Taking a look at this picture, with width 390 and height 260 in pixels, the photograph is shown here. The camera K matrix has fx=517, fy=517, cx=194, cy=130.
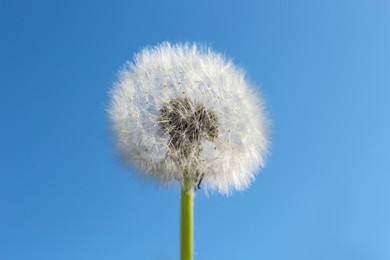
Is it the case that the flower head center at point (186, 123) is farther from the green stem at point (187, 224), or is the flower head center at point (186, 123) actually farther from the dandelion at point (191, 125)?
the green stem at point (187, 224)

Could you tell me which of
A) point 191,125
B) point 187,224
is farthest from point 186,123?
point 187,224

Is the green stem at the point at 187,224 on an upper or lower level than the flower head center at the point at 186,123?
lower

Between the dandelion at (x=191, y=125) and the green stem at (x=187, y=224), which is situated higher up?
the dandelion at (x=191, y=125)

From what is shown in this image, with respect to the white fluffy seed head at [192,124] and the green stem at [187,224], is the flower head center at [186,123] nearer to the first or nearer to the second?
the white fluffy seed head at [192,124]

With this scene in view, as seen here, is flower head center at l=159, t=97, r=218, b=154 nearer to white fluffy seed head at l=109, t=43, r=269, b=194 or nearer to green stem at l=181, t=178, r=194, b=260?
white fluffy seed head at l=109, t=43, r=269, b=194

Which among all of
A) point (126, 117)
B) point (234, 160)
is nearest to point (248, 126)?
point (234, 160)

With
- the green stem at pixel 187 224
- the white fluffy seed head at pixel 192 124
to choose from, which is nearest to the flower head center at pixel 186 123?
the white fluffy seed head at pixel 192 124

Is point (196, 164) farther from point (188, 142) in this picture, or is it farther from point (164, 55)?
point (164, 55)

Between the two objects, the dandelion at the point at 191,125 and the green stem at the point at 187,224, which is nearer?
the green stem at the point at 187,224
